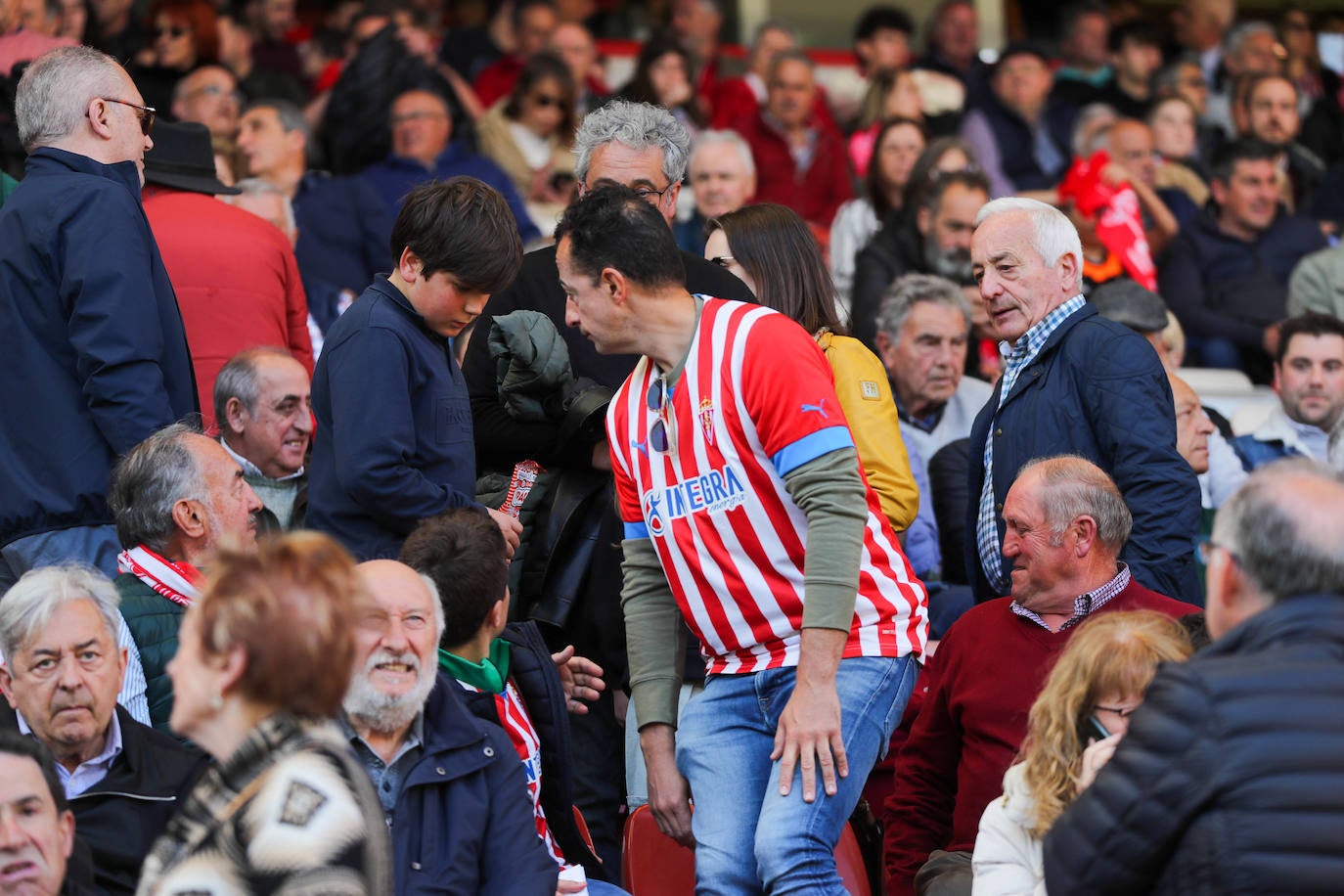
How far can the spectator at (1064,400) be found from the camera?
4297 mm

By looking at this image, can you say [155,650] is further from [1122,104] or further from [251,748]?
[1122,104]

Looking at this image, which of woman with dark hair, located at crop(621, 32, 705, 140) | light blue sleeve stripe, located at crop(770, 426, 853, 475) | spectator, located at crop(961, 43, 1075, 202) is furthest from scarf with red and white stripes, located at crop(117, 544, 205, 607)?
spectator, located at crop(961, 43, 1075, 202)

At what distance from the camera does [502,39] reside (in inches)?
424

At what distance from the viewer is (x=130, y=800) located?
3.52 m

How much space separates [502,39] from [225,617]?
888 centimetres

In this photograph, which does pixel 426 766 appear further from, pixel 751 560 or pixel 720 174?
pixel 720 174

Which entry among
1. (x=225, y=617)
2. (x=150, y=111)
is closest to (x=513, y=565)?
(x=150, y=111)

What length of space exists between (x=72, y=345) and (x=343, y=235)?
2826 millimetres

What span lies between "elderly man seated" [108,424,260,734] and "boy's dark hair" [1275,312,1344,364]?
4.32m

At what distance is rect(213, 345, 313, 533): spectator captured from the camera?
16.5 ft

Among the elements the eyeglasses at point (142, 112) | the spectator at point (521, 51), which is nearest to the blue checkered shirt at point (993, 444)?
the eyeglasses at point (142, 112)

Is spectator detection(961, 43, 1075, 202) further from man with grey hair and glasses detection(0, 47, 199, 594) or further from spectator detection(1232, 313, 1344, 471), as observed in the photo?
man with grey hair and glasses detection(0, 47, 199, 594)

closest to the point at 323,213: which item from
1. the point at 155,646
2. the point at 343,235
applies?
the point at 343,235

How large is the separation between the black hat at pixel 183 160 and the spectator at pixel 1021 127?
16.3 ft
